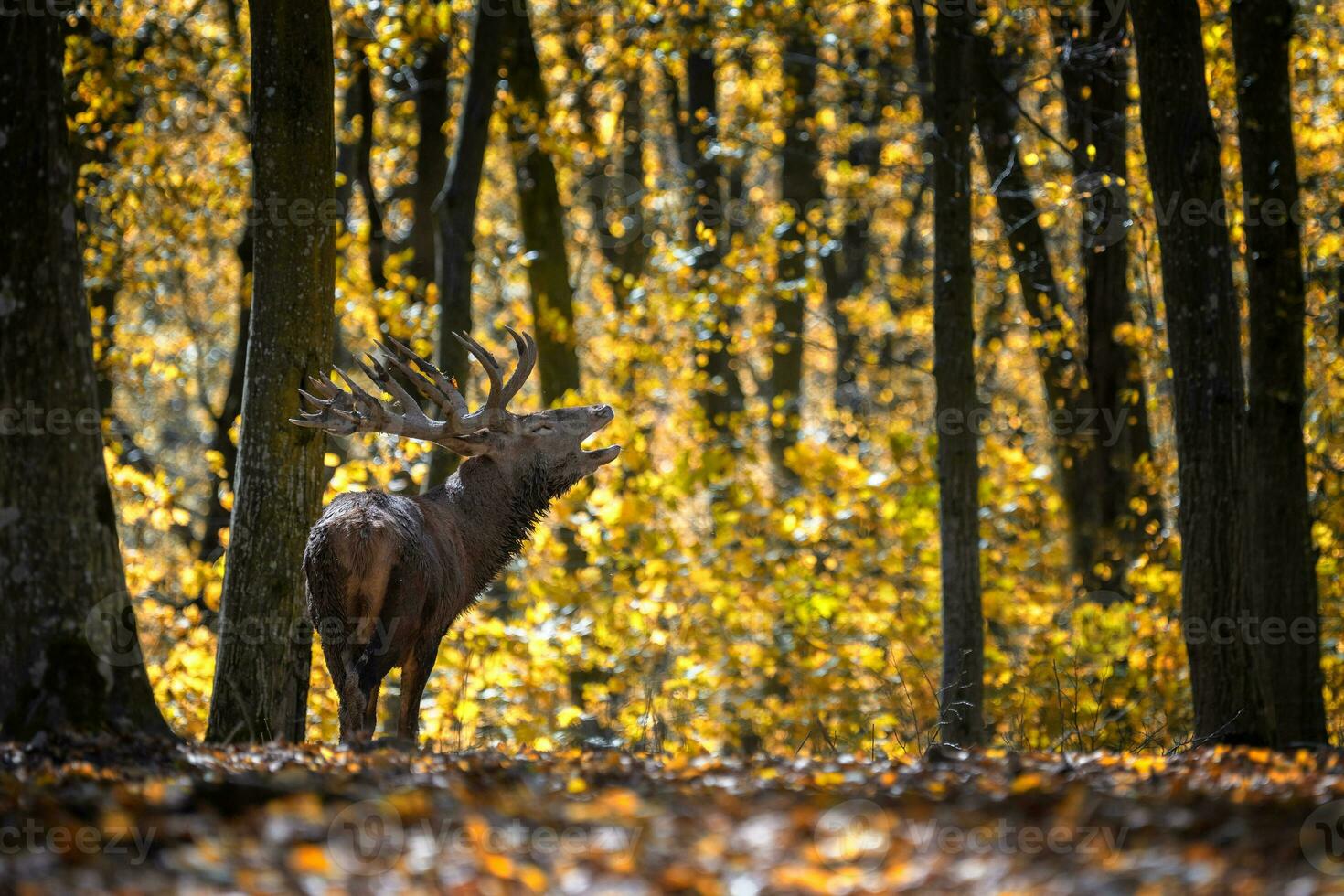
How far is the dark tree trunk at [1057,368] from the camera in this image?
16234mm

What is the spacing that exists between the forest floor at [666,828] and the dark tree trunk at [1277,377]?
513cm

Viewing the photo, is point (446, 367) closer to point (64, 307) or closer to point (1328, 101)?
point (64, 307)

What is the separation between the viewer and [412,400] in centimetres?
936

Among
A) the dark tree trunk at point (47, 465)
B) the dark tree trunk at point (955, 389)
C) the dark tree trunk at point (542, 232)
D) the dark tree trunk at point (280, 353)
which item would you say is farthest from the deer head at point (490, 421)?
the dark tree trunk at point (542, 232)

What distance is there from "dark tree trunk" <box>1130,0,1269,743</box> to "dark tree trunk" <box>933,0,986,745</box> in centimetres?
265

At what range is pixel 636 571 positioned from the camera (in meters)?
15.7

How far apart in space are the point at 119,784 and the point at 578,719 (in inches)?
368

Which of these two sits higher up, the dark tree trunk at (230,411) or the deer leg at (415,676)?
the dark tree trunk at (230,411)

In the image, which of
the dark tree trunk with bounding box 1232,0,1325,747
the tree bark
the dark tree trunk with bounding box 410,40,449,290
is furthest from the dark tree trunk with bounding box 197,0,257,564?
the dark tree trunk with bounding box 1232,0,1325,747

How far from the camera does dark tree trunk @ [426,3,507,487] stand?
14.0m

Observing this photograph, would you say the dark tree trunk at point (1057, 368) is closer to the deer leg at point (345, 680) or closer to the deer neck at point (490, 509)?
the deer neck at point (490, 509)

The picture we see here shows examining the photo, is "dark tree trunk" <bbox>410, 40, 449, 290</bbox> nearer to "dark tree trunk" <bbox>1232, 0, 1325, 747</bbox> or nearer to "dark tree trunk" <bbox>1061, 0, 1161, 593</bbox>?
"dark tree trunk" <bbox>1061, 0, 1161, 593</bbox>

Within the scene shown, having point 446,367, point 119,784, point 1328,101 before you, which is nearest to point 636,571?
point 446,367

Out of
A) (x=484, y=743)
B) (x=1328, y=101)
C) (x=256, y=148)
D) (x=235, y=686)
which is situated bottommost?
(x=484, y=743)
